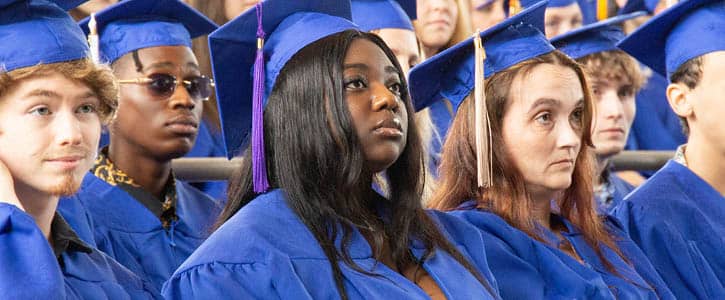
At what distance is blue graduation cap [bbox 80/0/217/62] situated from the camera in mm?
3602

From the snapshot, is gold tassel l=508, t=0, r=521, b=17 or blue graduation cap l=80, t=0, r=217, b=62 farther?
blue graduation cap l=80, t=0, r=217, b=62

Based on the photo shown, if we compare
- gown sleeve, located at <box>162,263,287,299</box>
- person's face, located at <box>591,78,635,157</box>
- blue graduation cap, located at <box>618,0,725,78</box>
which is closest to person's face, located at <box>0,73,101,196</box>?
gown sleeve, located at <box>162,263,287,299</box>

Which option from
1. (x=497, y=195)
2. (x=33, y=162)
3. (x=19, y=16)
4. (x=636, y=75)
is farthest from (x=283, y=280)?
(x=636, y=75)

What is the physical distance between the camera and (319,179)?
2.59m

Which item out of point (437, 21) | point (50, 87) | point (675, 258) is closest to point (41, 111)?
point (50, 87)

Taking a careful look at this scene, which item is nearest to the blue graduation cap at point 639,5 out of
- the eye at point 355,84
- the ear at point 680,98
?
the ear at point 680,98

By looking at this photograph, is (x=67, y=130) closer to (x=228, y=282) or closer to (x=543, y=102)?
(x=228, y=282)

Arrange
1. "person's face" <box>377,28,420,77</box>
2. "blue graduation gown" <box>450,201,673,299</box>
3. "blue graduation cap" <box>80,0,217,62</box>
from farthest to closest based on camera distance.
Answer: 1. "person's face" <box>377,28,420,77</box>
2. "blue graduation cap" <box>80,0,217,62</box>
3. "blue graduation gown" <box>450,201,673,299</box>

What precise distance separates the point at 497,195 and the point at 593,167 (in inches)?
16.6

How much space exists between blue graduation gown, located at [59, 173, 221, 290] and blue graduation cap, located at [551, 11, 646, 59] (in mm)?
1106

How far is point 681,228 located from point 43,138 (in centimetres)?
179

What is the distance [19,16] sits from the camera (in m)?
2.50

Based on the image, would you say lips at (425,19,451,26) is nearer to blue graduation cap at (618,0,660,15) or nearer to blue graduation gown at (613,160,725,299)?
blue graduation cap at (618,0,660,15)

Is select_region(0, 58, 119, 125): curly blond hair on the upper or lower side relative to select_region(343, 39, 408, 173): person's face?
upper
